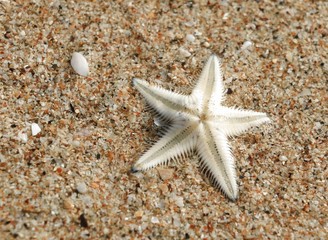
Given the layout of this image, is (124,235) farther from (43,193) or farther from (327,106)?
(327,106)

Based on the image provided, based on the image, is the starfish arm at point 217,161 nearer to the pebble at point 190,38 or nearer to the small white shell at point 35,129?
the pebble at point 190,38

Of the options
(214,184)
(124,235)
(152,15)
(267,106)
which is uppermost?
(152,15)

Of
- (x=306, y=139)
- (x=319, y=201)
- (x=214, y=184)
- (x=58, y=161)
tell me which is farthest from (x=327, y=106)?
(x=58, y=161)

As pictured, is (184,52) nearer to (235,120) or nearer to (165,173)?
(235,120)

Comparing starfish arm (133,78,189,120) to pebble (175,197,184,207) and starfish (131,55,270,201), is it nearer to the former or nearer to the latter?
starfish (131,55,270,201)

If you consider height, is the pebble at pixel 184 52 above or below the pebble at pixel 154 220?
above

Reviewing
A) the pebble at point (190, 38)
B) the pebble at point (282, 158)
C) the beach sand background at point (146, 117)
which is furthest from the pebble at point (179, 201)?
the pebble at point (190, 38)

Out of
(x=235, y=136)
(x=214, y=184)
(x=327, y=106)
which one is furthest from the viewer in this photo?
(x=327, y=106)
